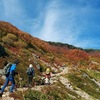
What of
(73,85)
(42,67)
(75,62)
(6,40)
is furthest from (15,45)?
(73,85)

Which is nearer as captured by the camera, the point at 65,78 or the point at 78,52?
the point at 65,78

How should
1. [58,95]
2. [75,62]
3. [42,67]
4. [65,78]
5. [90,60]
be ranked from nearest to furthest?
[58,95] → [65,78] → [42,67] → [75,62] → [90,60]

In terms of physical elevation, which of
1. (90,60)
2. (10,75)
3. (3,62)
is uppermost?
(90,60)

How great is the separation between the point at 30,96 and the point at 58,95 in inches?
172

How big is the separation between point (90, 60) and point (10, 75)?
5560cm

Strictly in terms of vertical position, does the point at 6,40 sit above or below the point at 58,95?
above

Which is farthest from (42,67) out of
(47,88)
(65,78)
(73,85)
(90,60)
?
(90,60)

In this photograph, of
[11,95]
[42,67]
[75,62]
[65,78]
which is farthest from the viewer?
[75,62]

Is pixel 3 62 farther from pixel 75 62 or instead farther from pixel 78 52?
pixel 78 52

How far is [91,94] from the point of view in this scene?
3316cm

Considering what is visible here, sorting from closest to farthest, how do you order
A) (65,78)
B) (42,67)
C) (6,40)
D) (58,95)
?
1. (58,95)
2. (65,78)
3. (42,67)
4. (6,40)

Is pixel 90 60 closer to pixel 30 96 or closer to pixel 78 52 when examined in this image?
pixel 78 52

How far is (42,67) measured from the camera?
4484 cm

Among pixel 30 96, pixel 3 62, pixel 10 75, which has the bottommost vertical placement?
pixel 30 96
